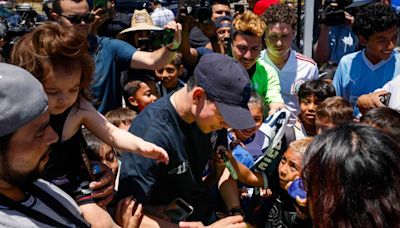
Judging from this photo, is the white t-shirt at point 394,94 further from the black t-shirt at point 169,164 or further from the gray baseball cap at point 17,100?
the gray baseball cap at point 17,100

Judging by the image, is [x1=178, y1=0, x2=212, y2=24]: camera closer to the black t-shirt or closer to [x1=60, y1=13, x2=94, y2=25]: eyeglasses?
[x1=60, y1=13, x2=94, y2=25]: eyeglasses

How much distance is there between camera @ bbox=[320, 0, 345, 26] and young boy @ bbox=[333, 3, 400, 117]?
3.57ft

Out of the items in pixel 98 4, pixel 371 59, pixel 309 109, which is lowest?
pixel 309 109

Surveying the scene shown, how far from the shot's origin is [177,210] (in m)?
2.19

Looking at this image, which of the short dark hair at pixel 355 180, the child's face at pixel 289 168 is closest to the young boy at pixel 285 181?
the child's face at pixel 289 168

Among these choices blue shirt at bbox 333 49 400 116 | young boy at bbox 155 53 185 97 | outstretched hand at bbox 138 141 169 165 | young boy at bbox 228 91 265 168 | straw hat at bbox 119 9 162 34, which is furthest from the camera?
straw hat at bbox 119 9 162 34

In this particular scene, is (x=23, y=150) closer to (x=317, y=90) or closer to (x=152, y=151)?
(x=152, y=151)

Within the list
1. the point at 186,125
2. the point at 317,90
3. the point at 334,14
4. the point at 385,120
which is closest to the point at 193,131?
the point at 186,125

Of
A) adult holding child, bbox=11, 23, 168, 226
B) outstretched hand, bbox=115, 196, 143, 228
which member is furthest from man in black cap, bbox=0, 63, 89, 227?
outstretched hand, bbox=115, 196, 143, 228

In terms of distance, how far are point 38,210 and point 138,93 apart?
2.18 m

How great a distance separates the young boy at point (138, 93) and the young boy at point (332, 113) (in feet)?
3.75

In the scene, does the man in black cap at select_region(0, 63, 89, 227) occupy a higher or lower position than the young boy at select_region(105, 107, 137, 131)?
higher

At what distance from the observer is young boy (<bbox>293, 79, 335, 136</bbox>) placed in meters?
3.49

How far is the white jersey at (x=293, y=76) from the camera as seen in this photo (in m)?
3.94
